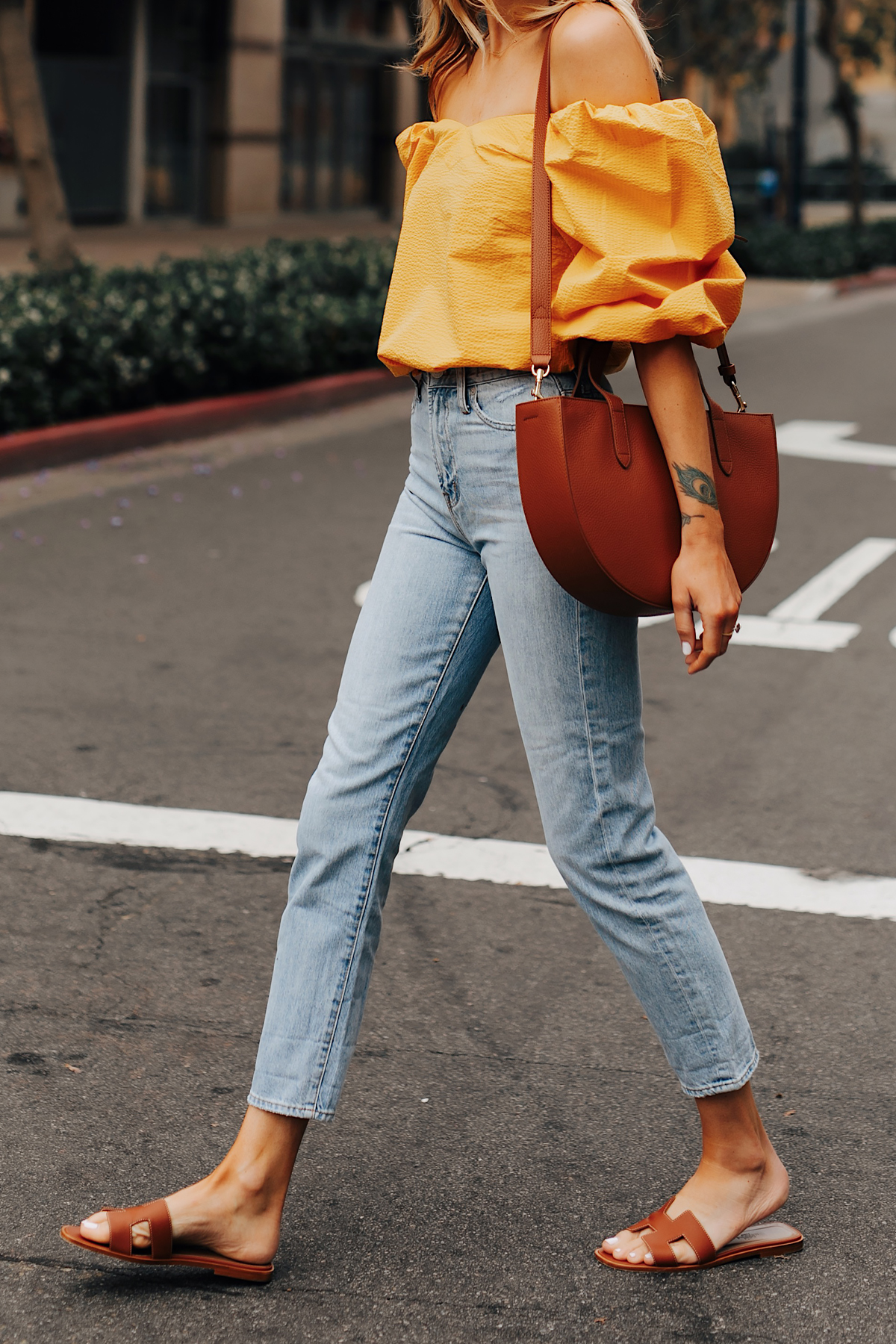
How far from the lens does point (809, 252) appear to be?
78.9 feet

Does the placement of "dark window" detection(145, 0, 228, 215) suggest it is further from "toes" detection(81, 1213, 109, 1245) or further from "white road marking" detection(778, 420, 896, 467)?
"toes" detection(81, 1213, 109, 1245)

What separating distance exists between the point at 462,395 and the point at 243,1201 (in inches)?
46.7

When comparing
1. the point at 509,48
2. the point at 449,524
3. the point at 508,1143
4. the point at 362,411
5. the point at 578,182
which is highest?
the point at 509,48

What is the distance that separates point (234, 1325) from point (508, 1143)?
0.66 meters

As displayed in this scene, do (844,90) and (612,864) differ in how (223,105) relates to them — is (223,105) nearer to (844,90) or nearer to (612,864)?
(844,90)

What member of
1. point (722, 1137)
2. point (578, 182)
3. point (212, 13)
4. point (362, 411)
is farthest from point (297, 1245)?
point (212, 13)

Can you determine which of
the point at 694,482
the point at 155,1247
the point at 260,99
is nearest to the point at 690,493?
the point at 694,482

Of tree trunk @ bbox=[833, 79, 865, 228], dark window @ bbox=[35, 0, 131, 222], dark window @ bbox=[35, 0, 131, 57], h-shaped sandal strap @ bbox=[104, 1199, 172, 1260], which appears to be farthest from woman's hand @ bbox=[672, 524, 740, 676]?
tree trunk @ bbox=[833, 79, 865, 228]

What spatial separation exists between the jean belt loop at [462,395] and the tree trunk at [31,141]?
31.3 ft

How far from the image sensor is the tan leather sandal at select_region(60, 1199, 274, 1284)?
2365mm

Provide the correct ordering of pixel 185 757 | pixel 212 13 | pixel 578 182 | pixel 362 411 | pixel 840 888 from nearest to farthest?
pixel 578 182
pixel 840 888
pixel 185 757
pixel 362 411
pixel 212 13

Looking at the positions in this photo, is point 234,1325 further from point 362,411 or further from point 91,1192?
point 362,411

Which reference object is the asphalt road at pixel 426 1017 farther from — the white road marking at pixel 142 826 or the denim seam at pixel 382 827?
the denim seam at pixel 382 827

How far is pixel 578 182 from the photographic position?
2.20 m
